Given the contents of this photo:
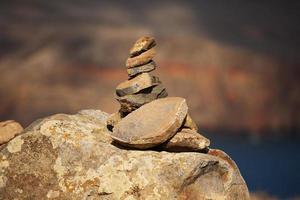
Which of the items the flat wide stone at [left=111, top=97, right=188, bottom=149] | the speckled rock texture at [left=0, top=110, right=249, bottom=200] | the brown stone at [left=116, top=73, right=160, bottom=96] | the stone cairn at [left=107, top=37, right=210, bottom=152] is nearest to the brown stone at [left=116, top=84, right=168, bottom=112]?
the stone cairn at [left=107, top=37, right=210, bottom=152]

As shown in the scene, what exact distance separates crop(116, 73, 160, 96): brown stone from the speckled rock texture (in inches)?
59.6

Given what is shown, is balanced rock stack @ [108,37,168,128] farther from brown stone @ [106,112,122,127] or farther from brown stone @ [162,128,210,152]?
brown stone @ [162,128,210,152]

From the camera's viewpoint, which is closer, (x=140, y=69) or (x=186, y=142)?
(x=186, y=142)

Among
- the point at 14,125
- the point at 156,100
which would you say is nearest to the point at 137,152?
the point at 156,100

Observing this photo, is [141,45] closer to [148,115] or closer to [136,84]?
[136,84]

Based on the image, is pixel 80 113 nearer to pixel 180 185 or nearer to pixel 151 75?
pixel 151 75

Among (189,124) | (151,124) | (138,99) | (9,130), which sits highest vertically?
(138,99)

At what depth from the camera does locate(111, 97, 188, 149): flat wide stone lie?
37.3 ft

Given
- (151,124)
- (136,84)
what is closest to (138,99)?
(136,84)

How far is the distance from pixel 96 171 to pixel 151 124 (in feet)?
5.46

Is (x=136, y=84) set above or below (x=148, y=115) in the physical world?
above

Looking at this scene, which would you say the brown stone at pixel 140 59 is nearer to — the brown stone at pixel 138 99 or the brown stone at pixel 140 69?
the brown stone at pixel 140 69

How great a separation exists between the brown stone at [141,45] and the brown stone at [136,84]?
2.01ft

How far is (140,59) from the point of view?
1307 cm
